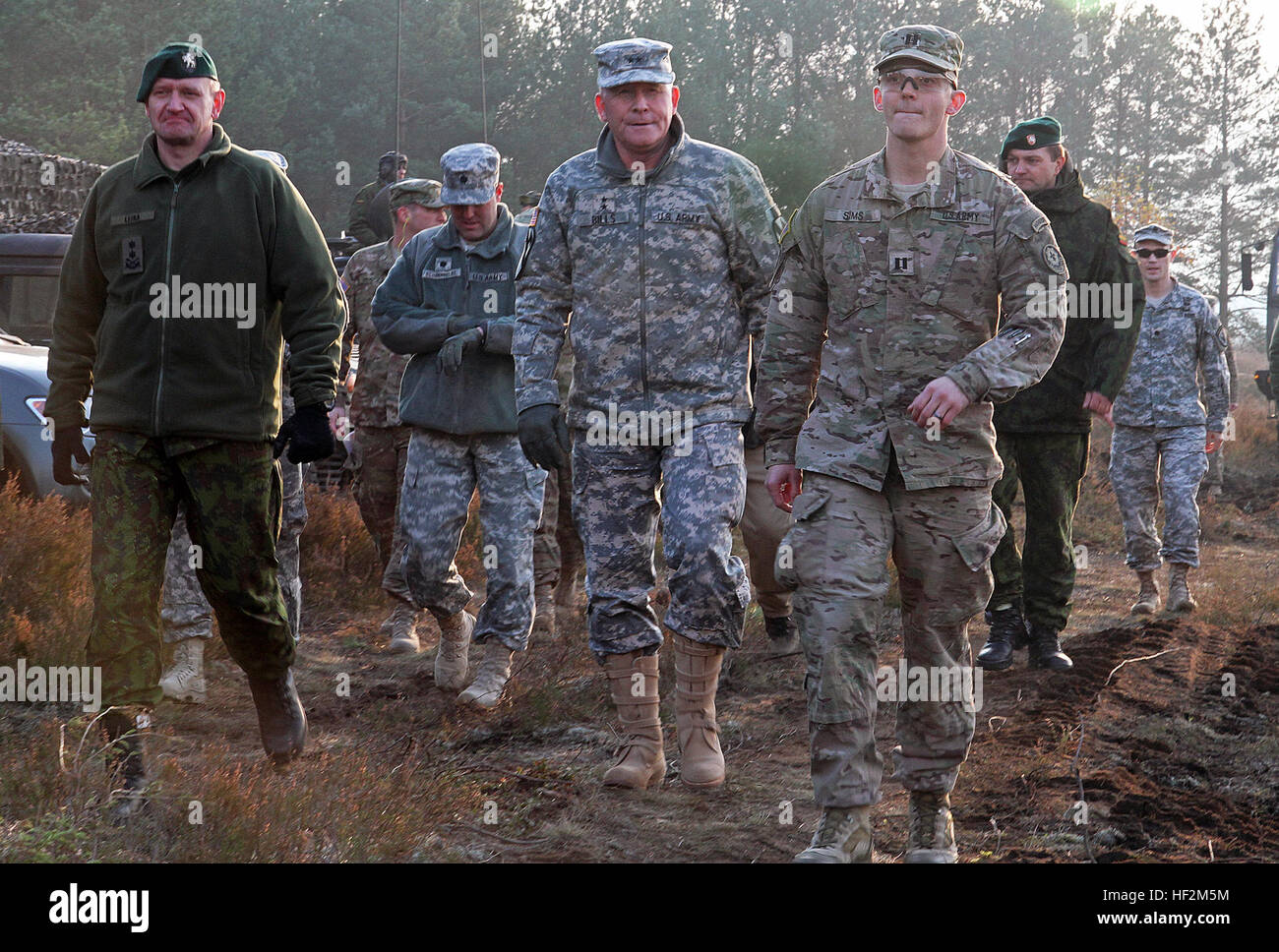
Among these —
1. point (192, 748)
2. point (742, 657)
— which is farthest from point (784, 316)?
point (742, 657)

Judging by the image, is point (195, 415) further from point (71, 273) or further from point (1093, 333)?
point (1093, 333)

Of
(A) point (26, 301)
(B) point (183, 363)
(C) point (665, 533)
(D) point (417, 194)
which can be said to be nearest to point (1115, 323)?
(C) point (665, 533)

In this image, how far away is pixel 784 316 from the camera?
481cm

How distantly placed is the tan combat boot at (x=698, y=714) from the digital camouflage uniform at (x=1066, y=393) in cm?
269

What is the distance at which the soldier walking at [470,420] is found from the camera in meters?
6.97

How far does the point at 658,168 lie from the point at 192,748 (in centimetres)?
293

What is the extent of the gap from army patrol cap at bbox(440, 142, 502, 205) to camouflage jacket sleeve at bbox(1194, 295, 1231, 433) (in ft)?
17.9

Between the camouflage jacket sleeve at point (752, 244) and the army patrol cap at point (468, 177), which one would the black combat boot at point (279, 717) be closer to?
the camouflage jacket sleeve at point (752, 244)

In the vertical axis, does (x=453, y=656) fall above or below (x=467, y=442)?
below

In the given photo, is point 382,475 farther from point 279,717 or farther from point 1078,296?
point 1078,296

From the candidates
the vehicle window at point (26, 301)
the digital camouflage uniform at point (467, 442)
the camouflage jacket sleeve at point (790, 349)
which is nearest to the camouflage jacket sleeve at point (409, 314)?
the digital camouflage uniform at point (467, 442)

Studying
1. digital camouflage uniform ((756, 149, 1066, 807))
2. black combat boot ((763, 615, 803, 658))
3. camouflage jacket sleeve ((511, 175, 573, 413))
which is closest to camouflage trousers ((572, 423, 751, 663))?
camouflage jacket sleeve ((511, 175, 573, 413))

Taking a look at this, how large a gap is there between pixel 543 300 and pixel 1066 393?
3.16m

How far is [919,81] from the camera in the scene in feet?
15.0
